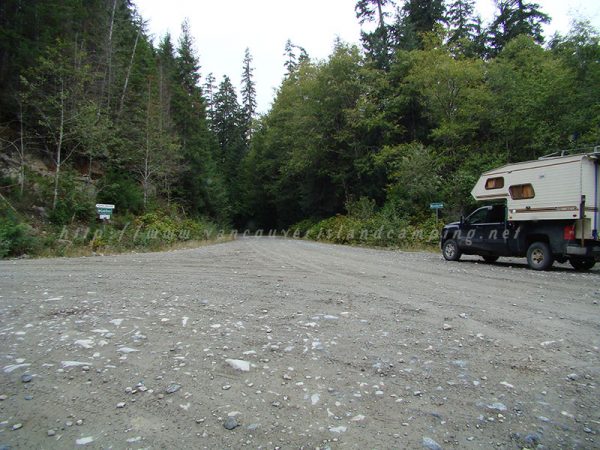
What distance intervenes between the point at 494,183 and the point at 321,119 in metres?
19.3

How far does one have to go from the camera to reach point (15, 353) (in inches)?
→ 134

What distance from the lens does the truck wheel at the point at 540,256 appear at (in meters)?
10.4

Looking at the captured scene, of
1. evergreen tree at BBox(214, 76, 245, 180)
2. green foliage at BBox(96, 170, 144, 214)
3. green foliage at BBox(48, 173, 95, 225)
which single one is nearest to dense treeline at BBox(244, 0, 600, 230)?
green foliage at BBox(96, 170, 144, 214)

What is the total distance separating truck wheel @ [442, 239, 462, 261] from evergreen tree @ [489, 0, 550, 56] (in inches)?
1027

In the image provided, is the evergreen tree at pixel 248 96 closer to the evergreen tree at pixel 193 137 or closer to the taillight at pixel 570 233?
the evergreen tree at pixel 193 137

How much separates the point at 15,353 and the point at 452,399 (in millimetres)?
4054

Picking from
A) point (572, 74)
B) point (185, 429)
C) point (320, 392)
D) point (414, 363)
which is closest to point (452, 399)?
point (414, 363)

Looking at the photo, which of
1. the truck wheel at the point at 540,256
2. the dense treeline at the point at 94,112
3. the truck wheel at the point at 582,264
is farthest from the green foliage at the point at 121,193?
the truck wheel at the point at 582,264

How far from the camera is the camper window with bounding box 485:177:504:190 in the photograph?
11.7m

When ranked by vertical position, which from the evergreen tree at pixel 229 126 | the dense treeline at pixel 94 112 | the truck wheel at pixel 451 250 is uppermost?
the evergreen tree at pixel 229 126

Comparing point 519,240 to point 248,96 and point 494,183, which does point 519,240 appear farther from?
point 248,96

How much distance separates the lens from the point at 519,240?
36.8 ft

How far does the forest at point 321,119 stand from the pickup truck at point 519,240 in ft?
18.6

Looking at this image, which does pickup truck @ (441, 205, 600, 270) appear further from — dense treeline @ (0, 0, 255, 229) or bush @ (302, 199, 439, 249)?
dense treeline @ (0, 0, 255, 229)
